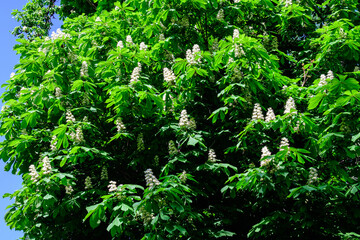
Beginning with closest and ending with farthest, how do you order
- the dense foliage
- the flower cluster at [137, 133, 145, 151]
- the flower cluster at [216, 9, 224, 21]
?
1. the dense foliage
2. the flower cluster at [137, 133, 145, 151]
3. the flower cluster at [216, 9, 224, 21]

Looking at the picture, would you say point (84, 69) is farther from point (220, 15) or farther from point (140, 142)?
point (220, 15)

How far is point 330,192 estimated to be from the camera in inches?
193

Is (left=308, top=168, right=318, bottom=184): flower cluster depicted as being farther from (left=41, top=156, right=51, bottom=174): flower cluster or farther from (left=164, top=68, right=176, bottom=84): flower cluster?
(left=41, top=156, right=51, bottom=174): flower cluster

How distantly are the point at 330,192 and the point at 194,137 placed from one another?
1.95 m

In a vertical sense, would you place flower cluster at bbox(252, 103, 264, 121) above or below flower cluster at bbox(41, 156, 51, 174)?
below

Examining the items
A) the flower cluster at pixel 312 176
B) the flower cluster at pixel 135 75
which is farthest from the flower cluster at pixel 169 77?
the flower cluster at pixel 312 176

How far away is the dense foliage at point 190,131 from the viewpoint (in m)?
4.80

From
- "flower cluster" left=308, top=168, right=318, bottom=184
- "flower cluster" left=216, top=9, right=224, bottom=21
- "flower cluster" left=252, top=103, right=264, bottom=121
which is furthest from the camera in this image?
"flower cluster" left=216, top=9, right=224, bottom=21

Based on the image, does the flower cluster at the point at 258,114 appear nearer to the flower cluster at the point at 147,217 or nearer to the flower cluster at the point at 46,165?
the flower cluster at the point at 147,217

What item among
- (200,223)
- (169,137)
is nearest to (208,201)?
(200,223)

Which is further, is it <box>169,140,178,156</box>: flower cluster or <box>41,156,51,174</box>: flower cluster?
<box>169,140,178,156</box>: flower cluster

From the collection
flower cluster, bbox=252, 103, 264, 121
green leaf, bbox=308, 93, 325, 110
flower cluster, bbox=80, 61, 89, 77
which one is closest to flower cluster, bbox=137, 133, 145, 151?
flower cluster, bbox=80, 61, 89, 77

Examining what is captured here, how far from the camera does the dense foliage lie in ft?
15.8

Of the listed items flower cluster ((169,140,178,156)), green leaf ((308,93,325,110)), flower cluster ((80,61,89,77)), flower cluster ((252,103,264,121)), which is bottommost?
green leaf ((308,93,325,110))
